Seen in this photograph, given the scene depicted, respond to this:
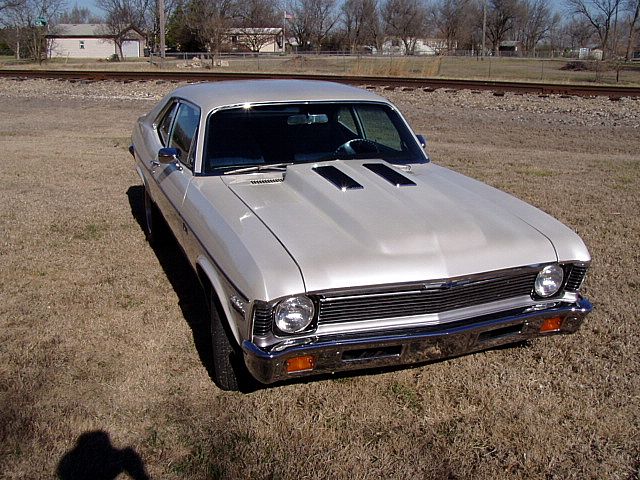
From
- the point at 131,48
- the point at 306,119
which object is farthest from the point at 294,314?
the point at 131,48

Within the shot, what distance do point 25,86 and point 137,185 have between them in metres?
15.5

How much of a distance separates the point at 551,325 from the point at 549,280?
0.24 m

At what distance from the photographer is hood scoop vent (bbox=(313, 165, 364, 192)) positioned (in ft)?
11.7

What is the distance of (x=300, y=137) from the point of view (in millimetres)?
4266

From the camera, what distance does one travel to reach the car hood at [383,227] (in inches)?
112

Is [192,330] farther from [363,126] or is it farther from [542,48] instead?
[542,48]

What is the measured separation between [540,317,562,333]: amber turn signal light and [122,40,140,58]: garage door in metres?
66.2

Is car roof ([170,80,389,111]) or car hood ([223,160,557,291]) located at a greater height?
car roof ([170,80,389,111])

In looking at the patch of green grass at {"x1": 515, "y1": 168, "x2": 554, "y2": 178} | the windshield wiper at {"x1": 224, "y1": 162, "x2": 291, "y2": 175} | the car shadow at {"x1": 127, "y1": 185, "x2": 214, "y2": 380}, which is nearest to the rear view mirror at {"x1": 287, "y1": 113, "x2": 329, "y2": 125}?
the windshield wiper at {"x1": 224, "y1": 162, "x2": 291, "y2": 175}

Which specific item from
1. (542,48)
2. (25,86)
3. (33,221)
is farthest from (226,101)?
(542,48)

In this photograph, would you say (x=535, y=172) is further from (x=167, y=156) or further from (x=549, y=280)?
(x=167, y=156)

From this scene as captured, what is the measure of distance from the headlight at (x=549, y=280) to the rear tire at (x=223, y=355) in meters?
1.55

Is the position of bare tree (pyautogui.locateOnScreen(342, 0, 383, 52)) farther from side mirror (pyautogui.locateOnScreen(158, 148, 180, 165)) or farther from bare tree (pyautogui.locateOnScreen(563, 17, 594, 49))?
side mirror (pyautogui.locateOnScreen(158, 148, 180, 165))

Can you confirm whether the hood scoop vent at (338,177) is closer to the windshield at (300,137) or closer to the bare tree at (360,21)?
the windshield at (300,137)
